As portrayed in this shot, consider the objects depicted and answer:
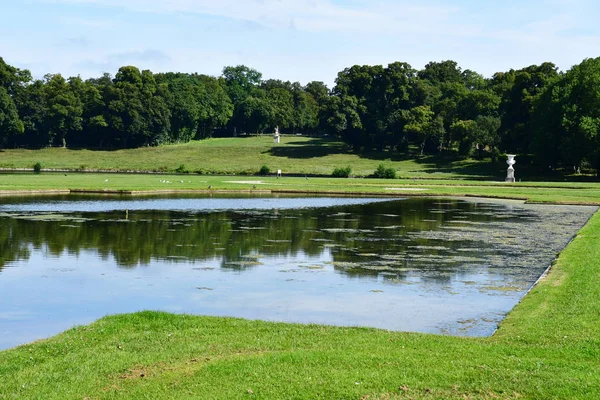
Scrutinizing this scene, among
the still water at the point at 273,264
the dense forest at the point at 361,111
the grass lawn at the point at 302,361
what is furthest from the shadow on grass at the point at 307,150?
the grass lawn at the point at 302,361

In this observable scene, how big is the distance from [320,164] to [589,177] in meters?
44.4

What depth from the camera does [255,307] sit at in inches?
692

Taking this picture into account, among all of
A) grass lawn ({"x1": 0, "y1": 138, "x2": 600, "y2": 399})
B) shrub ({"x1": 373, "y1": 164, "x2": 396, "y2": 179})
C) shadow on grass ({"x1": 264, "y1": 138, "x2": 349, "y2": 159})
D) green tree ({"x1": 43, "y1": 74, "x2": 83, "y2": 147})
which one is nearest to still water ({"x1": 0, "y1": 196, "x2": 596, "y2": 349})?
grass lawn ({"x1": 0, "y1": 138, "x2": 600, "y2": 399})

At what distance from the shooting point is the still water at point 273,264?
56.2 ft

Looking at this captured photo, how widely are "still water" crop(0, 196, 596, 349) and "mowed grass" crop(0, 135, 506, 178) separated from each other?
63263mm

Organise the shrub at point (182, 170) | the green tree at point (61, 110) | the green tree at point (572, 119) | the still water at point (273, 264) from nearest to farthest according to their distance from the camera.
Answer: the still water at point (273, 264)
the green tree at point (572, 119)
the shrub at point (182, 170)
the green tree at point (61, 110)

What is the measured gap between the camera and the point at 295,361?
1113cm

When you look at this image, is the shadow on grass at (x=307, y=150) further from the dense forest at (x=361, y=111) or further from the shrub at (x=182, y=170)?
the shrub at (x=182, y=170)

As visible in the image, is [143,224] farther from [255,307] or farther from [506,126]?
[506,126]

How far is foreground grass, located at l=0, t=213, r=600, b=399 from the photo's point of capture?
9898mm

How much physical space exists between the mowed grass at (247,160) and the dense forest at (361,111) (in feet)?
15.7

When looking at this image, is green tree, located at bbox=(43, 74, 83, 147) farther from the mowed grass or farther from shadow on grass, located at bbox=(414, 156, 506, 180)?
shadow on grass, located at bbox=(414, 156, 506, 180)

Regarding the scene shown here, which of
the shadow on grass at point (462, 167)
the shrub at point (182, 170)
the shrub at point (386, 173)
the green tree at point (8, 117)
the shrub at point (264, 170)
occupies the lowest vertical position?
the shrub at point (182, 170)

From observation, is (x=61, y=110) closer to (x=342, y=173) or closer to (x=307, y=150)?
(x=307, y=150)
